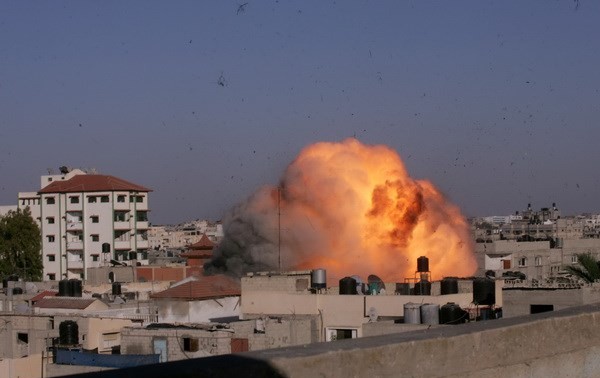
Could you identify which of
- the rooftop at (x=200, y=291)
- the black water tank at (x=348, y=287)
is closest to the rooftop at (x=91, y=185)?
the rooftop at (x=200, y=291)

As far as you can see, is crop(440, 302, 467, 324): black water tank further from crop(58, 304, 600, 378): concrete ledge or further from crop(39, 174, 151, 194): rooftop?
crop(39, 174, 151, 194): rooftop

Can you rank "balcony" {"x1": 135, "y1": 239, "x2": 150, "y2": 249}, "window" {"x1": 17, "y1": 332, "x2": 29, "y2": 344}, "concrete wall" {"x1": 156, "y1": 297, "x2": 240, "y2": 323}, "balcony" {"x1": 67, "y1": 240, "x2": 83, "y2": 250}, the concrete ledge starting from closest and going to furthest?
the concrete ledge, "window" {"x1": 17, "y1": 332, "x2": 29, "y2": 344}, "concrete wall" {"x1": 156, "y1": 297, "x2": 240, "y2": 323}, "balcony" {"x1": 135, "y1": 239, "x2": 150, "y2": 249}, "balcony" {"x1": 67, "y1": 240, "x2": 83, "y2": 250}

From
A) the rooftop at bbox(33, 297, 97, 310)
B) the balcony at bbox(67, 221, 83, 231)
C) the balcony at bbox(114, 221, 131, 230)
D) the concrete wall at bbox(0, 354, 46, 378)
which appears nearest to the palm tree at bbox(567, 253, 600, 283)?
the rooftop at bbox(33, 297, 97, 310)

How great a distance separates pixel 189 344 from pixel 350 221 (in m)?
28.6

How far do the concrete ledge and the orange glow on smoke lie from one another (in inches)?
1662

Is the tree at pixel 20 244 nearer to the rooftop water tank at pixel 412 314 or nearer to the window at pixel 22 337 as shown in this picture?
the window at pixel 22 337

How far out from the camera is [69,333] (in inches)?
1022

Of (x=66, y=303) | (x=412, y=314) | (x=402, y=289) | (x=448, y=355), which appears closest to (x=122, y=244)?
(x=66, y=303)

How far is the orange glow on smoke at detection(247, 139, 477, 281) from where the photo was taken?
166 ft

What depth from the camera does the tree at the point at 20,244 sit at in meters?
82.5

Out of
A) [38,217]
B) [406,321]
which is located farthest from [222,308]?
[38,217]

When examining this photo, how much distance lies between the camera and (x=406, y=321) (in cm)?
2394

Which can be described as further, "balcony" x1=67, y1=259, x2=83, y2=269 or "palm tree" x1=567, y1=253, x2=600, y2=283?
"balcony" x1=67, y1=259, x2=83, y2=269

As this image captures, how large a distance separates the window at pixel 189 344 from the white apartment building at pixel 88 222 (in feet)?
Answer: 199
